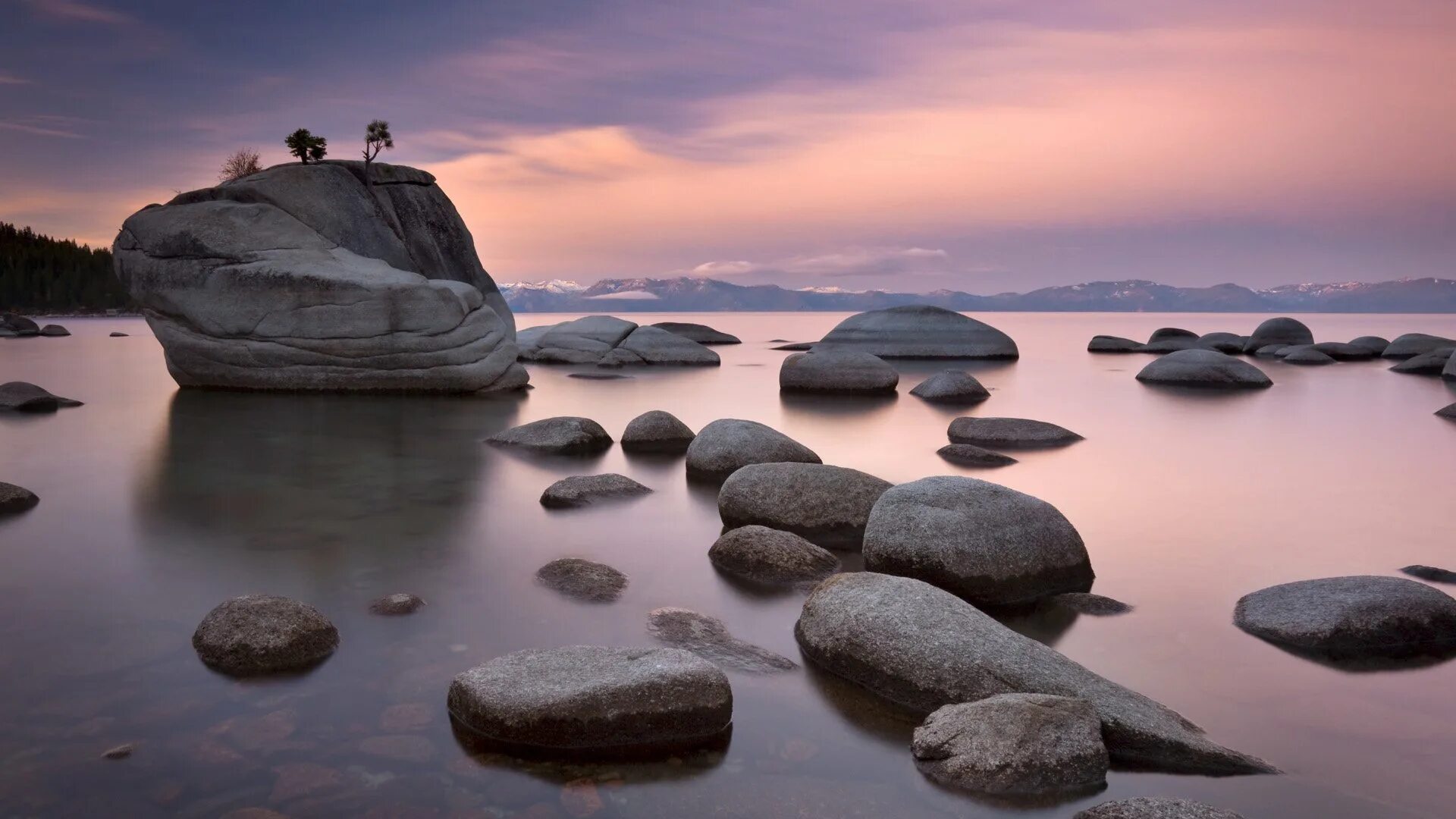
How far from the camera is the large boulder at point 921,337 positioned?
3406 cm

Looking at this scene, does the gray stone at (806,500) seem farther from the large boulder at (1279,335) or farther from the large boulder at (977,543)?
the large boulder at (1279,335)

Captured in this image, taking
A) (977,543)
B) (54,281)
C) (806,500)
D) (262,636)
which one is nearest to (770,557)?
(806,500)

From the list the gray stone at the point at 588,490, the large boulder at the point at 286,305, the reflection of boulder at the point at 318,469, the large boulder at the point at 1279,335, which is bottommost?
the large boulder at the point at 1279,335

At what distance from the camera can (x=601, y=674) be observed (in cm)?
427

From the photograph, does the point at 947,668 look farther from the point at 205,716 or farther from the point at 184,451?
the point at 184,451

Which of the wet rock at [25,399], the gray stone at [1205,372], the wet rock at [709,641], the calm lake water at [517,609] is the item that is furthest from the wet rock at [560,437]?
the gray stone at [1205,372]

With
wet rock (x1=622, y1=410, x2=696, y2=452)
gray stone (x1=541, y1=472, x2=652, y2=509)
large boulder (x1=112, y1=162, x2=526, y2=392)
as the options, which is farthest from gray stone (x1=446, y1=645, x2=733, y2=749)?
large boulder (x1=112, y1=162, x2=526, y2=392)

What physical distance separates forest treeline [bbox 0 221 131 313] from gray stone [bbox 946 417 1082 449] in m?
89.7

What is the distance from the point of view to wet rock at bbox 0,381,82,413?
15070 millimetres

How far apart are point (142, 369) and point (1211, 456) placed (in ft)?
81.1

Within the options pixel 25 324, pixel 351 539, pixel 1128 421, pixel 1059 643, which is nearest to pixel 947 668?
pixel 1059 643

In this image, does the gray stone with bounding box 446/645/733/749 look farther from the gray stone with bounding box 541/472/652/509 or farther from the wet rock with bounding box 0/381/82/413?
the wet rock with bounding box 0/381/82/413

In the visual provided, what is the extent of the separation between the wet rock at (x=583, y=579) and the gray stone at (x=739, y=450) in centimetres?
337

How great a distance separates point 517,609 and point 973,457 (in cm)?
685
